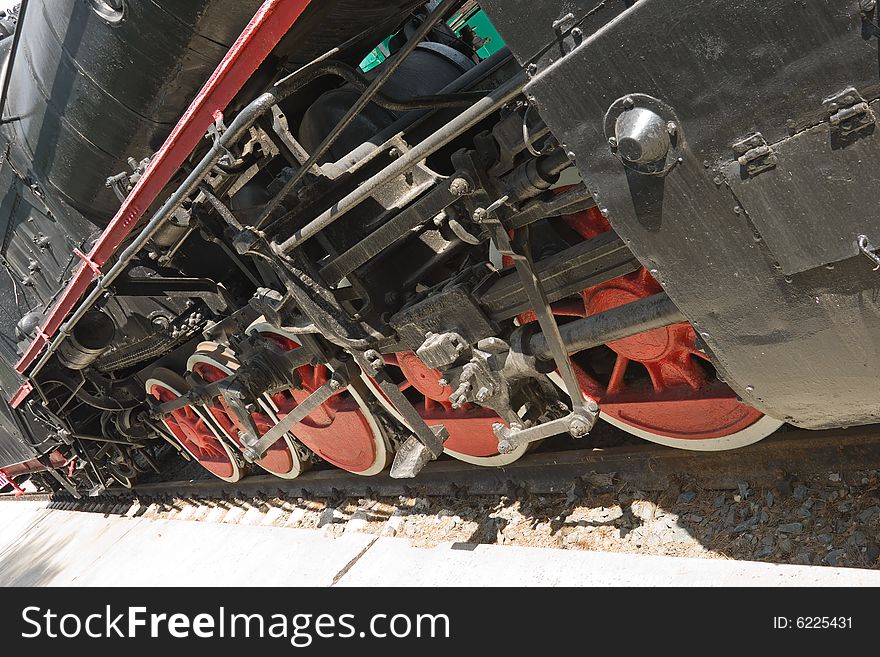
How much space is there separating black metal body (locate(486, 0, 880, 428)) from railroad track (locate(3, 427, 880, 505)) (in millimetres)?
666

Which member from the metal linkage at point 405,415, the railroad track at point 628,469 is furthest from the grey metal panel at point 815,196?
the metal linkage at point 405,415

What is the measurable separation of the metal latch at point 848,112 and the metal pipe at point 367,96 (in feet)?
3.27

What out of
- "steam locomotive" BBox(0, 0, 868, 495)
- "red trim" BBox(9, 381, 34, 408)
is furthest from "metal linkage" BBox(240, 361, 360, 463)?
"red trim" BBox(9, 381, 34, 408)

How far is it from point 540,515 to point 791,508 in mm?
1077

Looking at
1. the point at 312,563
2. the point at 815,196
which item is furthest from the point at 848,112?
the point at 312,563

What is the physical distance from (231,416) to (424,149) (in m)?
3.09

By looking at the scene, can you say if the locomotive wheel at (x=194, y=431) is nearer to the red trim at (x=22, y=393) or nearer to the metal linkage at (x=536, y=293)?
the red trim at (x=22, y=393)

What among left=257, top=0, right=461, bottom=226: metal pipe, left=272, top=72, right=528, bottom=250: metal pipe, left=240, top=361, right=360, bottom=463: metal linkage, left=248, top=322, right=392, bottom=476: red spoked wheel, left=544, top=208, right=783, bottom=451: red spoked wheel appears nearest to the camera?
left=272, top=72, right=528, bottom=250: metal pipe

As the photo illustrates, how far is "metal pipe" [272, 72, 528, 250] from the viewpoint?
1.69 meters

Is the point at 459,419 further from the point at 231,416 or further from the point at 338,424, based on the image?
the point at 231,416

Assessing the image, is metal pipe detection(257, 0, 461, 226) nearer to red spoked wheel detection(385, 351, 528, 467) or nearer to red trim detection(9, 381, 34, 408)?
red spoked wheel detection(385, 351, 528, 467)

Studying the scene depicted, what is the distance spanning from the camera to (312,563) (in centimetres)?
349

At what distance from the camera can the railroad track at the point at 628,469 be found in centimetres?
223
